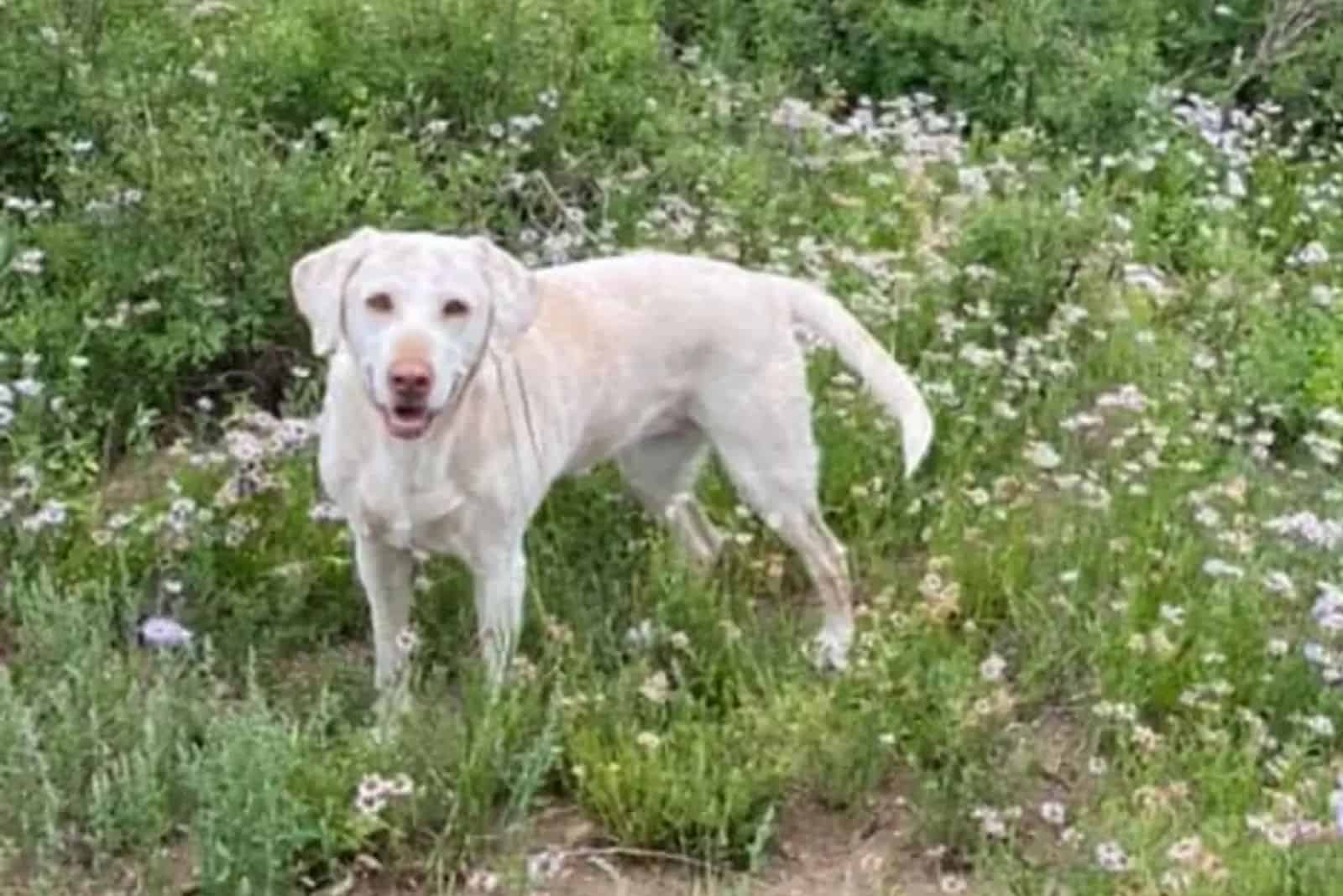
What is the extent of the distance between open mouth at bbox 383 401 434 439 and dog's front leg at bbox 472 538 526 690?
40 cm

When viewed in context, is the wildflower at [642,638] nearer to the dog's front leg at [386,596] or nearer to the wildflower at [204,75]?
the dog's front leg at [386,596]

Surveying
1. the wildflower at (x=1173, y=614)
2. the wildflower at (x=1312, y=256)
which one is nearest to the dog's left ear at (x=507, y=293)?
the wildflower at (x=1173, y=614)

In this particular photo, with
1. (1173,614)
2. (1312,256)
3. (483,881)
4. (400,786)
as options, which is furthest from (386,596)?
(1312,256)

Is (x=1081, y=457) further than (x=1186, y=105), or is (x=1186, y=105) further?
(x=1186, y=105)

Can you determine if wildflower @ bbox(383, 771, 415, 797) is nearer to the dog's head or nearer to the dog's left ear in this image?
the dog's head

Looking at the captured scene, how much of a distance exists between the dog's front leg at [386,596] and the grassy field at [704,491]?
0.08 metres

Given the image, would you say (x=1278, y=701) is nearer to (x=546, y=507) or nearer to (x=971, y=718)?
(x=971, y=718)

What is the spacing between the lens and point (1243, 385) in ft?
22.9

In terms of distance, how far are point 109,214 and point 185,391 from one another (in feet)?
1.36

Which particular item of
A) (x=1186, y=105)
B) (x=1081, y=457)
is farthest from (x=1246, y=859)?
(x=1186, y=105)

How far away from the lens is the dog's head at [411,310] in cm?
498

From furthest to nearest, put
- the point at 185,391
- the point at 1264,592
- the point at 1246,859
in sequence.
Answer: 1. the point at 185,391
2. the point at 1264,592
3. the point at 1246,859

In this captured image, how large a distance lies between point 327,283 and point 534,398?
0.52 metres

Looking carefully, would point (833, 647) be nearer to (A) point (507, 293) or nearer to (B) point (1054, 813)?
(B) point (1054, 813)
